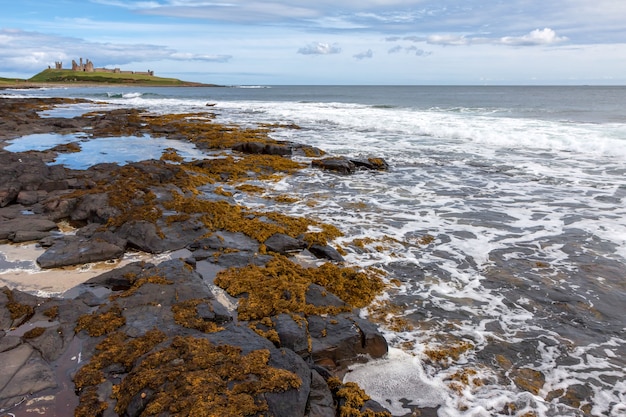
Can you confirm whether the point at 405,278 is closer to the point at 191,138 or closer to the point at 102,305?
the point at 102,305

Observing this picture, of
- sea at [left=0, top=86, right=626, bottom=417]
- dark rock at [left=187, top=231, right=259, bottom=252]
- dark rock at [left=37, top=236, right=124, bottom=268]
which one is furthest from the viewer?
dark rock at [left=187, top=231, right=259, bottom=252]

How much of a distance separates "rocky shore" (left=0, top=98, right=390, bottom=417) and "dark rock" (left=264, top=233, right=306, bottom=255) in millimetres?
20

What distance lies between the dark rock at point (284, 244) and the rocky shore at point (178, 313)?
0.02m

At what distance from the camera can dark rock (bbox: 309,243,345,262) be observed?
7781mm

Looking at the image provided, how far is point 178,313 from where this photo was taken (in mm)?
5332

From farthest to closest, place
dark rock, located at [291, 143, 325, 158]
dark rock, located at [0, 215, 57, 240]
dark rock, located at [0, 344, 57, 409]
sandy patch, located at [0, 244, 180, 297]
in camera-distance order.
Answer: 1. dark rock, located at [291, 143, 325, 158]
2. dark rock, located at [0, 215, 57, 240]
3. sandy patch, located at [0, 244, 180, 297]
4. dark rock, located at [0, 344, 57, 409]

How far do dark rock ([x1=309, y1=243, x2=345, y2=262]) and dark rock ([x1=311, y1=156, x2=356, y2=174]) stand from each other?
7.73m

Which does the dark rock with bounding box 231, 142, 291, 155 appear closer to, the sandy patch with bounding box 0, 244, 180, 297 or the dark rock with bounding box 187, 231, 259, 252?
the dark rock with bounding box 187, 231, 259, 252

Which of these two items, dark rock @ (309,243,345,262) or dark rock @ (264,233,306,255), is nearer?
dark rock @ (309,243,345,262)

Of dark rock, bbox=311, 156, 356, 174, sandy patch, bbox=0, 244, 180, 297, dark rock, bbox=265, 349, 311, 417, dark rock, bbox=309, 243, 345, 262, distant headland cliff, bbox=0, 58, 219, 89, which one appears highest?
distant headland cliff, bbox=0, 58, 219, 89

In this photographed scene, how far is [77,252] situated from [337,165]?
32.7 feet

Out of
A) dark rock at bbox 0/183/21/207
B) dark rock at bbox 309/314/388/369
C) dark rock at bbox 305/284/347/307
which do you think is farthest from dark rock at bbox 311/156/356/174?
dark rock at bbox 309/314/388/369

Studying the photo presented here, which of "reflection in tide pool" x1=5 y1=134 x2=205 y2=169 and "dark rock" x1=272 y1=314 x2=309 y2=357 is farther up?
"reflection in tide pool" x1=5 y1=134 x2=205 y2=169

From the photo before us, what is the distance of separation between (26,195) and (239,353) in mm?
8973
